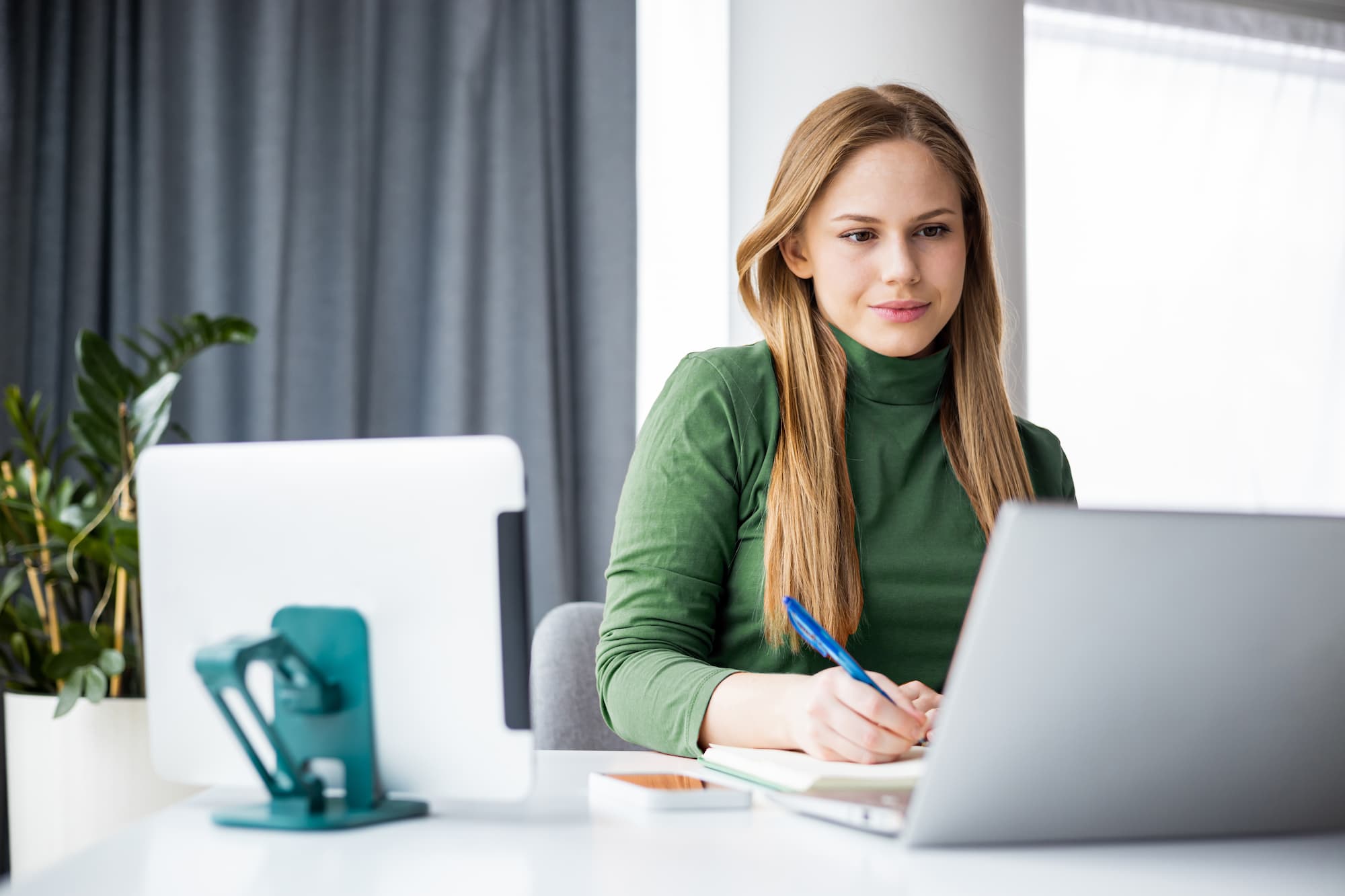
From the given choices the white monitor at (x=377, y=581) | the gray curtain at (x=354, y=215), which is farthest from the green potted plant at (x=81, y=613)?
the white monitor at (x=377, y=581)

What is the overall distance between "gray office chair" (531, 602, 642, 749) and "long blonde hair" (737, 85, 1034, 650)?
1.40 ft

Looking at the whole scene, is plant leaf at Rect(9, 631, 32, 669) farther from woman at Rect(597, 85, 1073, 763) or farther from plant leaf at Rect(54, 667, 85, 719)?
woman at Rect(597, 85, 1073, 763)

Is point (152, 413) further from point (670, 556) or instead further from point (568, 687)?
point (670, 556)

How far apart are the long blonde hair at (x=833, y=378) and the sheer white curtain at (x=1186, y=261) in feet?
6.21

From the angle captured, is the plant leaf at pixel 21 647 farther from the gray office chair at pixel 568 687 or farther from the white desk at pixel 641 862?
the white desk at pixel 641 862

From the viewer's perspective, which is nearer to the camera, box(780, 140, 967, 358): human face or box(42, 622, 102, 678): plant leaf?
box(780, 140, 967, 358): human face

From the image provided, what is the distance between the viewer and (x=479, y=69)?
266cm

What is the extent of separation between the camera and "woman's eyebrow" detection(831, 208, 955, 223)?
48.8 inches

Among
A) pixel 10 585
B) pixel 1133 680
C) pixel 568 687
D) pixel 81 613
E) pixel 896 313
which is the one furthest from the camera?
pixel 81 613

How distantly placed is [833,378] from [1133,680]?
75cm

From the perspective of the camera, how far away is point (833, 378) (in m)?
1.30

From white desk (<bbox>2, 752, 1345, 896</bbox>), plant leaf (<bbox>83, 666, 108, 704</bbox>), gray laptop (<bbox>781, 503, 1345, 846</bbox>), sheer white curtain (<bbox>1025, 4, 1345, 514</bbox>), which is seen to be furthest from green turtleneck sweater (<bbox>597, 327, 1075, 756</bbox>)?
sheer white curtain (<bbox>1025, 4, 1345, 514</bbox>)

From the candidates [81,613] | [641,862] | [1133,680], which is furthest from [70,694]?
[1133,680]

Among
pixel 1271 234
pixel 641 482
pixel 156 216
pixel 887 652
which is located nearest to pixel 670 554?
pixel 641 482
